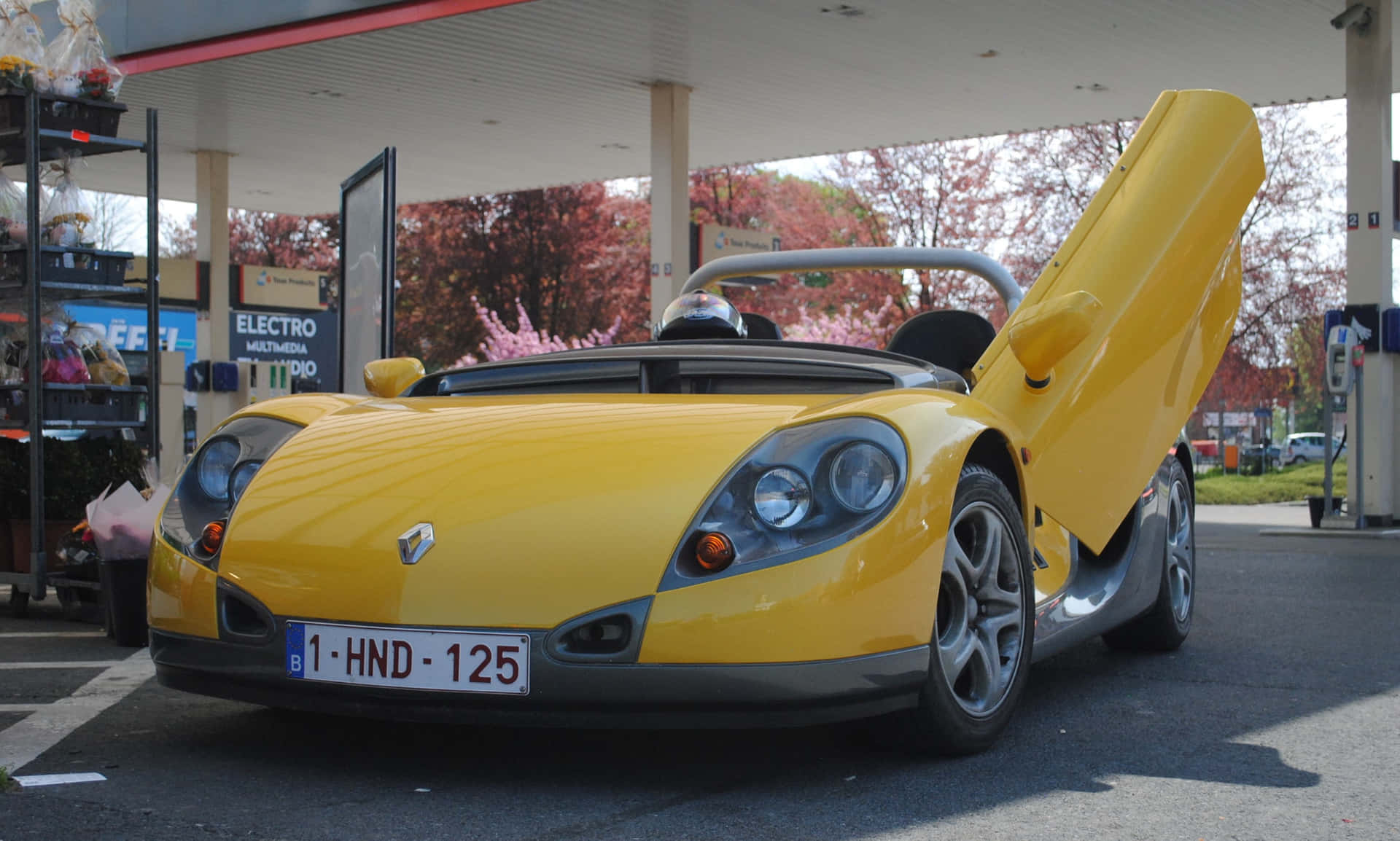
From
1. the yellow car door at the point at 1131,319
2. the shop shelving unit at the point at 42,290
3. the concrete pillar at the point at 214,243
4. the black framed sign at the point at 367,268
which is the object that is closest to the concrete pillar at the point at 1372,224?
the black framed sign at the point at 367,268

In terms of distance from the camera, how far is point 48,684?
4.54m

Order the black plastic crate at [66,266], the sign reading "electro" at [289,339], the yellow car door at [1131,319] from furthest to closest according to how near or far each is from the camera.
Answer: the sign reading "electro" at [289,339] < the black plastic crate at [66,266] < the yellow car door at [1131,319]

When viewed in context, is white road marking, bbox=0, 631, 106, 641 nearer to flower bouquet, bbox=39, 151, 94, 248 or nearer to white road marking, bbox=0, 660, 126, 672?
white road marking, bbox=0, 660, 126, 672

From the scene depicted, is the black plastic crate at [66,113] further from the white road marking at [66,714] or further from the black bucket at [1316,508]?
the black bucket at [1316,508]

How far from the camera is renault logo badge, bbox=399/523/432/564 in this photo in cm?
301

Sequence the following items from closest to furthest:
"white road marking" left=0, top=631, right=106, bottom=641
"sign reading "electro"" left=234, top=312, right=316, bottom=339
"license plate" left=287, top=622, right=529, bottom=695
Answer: "license plate" left=287, top=622, right=529, bottom=695, "white road marking" left=0, top=631, right=106, bottom=641, "sign reading "electro"" left=234, top=312, right=316, bottom=339

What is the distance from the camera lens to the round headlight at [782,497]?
299cm

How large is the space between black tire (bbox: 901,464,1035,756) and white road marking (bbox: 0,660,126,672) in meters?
3.02

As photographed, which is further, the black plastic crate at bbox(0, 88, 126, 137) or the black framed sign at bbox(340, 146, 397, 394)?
the black framed sign at bbox(340, 146, 397, 394)

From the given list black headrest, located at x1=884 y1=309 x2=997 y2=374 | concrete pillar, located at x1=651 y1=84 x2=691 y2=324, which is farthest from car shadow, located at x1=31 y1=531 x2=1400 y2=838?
concrete pillar, located at x1=651 y1=84 x2=691 y2=324

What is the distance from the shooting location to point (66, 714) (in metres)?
3.97

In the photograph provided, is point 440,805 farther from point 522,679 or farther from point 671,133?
point 671,133

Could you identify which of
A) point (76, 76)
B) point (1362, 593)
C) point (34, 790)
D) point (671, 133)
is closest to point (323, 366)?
point (671, 133)

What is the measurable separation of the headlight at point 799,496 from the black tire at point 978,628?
0.89ft
